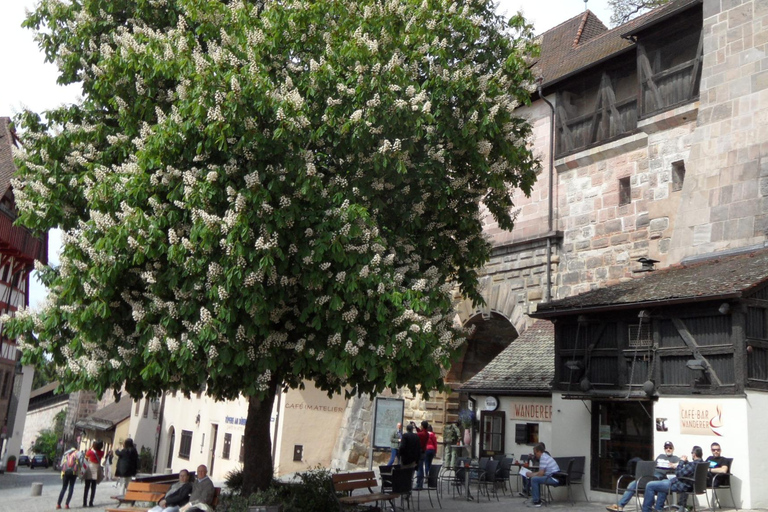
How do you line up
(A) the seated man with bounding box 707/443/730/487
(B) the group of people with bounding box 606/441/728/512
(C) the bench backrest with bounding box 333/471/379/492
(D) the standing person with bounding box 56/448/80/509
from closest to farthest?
(B) the group of people with bounding box 606/441/728/512, (A) the seated man with bounding box 707/443/730/487, (C) the bench backrest with bounding box 333/471/379/492, (D) the standing person with bounding box 56/448/80/509

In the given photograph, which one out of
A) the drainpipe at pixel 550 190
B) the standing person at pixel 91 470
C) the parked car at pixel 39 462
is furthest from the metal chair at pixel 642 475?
the parked car at pixel 39 462

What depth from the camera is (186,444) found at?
3294 cm

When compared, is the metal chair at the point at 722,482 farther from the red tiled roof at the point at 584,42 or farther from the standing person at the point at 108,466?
the standing person at the point at 108,466

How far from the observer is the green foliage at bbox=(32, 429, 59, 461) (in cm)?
6156

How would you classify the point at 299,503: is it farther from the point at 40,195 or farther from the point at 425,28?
the point at 425,28

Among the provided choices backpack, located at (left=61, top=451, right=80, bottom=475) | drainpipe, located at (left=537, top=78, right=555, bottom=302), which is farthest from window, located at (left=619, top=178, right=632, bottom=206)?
backpack, located at (left=61, top=451, right=80, bottom=475)

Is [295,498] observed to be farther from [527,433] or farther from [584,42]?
[584,42]

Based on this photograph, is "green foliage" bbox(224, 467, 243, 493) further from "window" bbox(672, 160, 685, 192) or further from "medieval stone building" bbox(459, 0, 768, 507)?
"window" bbox(672, 160, 685, 192)

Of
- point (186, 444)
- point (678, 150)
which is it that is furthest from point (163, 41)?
point (186, 444)

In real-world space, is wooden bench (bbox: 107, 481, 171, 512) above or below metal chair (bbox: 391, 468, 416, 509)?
below

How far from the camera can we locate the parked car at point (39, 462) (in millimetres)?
55281

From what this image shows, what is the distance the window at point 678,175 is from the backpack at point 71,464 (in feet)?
44.2

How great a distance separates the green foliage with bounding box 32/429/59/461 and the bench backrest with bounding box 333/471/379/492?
5379 centimetres

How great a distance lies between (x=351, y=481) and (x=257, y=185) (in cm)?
603
